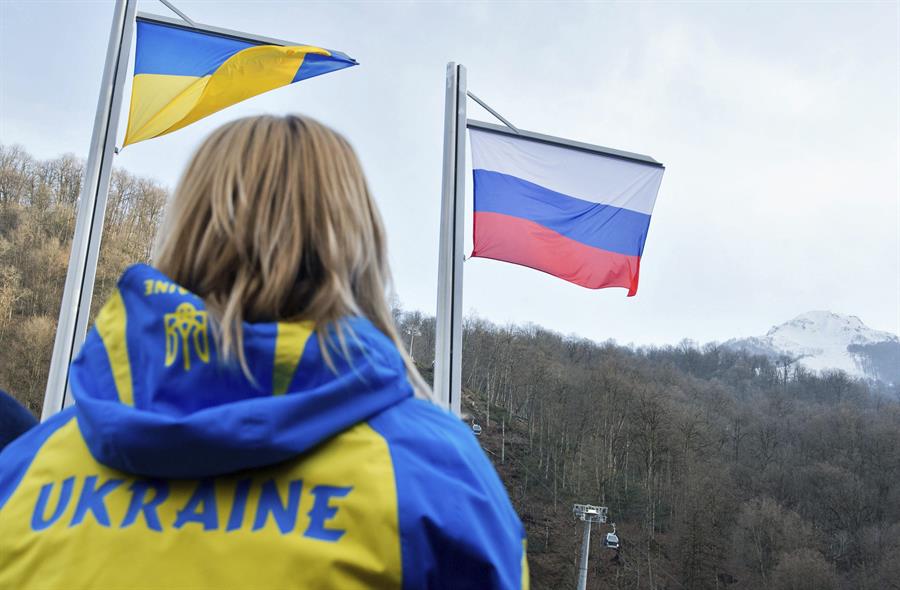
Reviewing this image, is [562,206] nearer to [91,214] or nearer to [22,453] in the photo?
[91,214]

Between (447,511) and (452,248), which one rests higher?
(452,248)

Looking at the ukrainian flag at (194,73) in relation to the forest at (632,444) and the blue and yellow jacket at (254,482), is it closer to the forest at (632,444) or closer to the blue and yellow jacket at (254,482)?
the blue and yellow jacket at (254,482)

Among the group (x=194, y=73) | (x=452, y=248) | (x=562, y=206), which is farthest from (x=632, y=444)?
(x=194, y=73)

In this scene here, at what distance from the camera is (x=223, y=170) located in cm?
120

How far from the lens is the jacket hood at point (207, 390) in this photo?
3.16 feet

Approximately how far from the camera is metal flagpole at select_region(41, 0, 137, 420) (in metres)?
4.26

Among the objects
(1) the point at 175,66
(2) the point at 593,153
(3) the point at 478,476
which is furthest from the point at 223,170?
(2) the point at 593,153

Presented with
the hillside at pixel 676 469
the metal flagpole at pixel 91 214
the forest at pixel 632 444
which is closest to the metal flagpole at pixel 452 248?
the metal flagpole at pixel 91 214

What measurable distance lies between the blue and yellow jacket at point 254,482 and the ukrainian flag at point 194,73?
452 cm

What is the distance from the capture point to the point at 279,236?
1111mm

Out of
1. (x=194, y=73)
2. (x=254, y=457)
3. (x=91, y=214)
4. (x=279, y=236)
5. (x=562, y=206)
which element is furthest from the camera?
(x=562, y=206)

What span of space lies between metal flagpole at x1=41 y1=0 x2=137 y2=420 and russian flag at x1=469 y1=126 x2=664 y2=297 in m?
2.41

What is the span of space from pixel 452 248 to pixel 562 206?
1182mm

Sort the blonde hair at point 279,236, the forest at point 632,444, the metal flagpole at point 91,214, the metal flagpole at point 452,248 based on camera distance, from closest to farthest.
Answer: the blonde hair at point 279,236 < the metal flagpole at point 91,214 < the metal flagpole at point 452,248 < the forest at point 632,444
